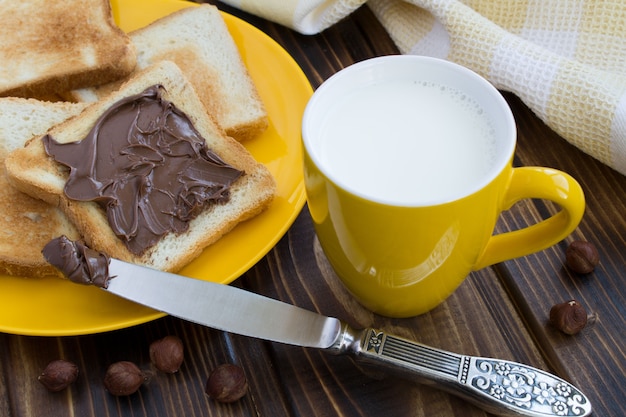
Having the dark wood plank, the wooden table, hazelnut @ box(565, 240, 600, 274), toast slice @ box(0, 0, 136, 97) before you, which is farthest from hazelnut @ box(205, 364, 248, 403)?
toast slice @ box(0, 0, 136, 97)

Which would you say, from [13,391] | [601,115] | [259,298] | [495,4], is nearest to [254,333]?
[259,298]

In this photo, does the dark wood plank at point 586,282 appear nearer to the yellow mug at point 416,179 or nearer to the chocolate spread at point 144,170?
the yellow mug at point 416,179

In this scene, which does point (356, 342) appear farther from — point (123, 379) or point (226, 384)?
point (123, 379)

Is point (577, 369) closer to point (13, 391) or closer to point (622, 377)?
point (622, 377)

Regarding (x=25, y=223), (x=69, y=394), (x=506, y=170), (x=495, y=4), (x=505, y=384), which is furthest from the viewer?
(x=495, y=4)

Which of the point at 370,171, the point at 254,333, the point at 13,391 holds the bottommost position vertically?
the point at 13,391

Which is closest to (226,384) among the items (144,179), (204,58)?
(144,179)
